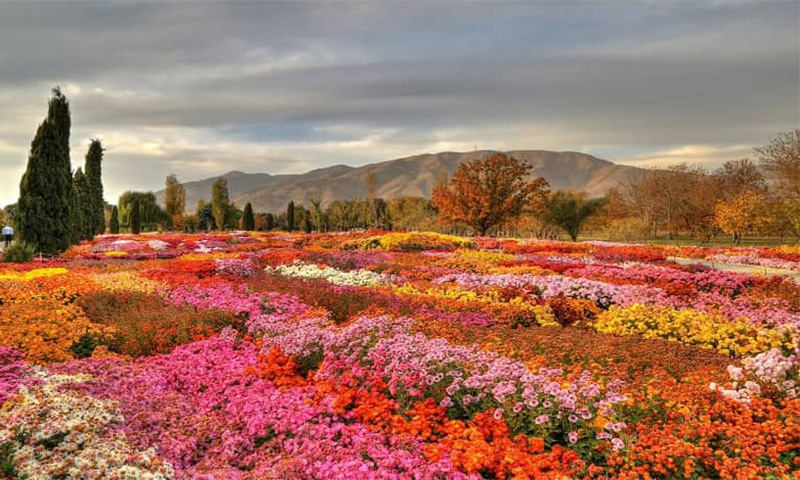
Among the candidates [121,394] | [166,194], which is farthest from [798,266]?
[166,194]

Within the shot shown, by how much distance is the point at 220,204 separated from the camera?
74.1 meters

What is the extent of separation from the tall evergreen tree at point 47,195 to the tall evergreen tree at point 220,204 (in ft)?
169

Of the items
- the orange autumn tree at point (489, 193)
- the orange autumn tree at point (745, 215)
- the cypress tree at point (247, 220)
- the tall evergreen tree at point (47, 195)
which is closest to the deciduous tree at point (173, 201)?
the cypress tree at point (247, 220)

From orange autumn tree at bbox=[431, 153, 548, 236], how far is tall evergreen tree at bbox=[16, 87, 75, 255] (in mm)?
27581

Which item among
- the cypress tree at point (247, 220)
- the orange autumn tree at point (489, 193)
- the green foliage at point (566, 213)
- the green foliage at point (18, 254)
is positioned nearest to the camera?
the green foliage at point (18, 254)

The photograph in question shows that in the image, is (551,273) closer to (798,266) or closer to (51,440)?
(798,266)

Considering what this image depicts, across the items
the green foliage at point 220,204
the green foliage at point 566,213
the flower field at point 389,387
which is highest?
the green foliage at point 220,204

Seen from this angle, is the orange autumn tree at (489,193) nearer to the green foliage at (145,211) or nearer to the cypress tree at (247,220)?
the cypress tree at (247,220)

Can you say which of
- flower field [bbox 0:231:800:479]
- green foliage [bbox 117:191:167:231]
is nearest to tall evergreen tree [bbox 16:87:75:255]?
flower field [bbox 0:231:800:479]

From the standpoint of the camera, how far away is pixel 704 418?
4621 millimetres

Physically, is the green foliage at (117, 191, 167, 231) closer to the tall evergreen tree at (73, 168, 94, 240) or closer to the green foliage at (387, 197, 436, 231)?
the green foliage at (387, 197, 436, 231)

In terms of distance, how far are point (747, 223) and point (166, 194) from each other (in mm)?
68542

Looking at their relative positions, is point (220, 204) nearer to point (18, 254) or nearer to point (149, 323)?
point (18, 254)

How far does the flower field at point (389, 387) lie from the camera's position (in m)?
4.23
